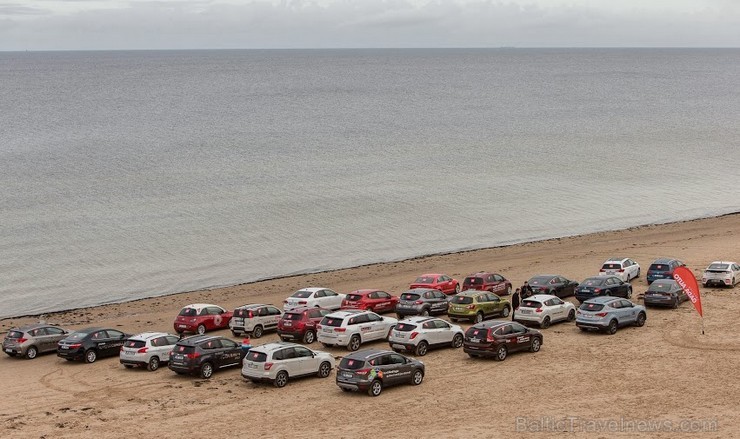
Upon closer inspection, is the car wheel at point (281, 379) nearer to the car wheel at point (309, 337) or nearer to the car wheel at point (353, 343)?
the car wheel at point (353, 343)

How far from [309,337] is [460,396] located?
9.41 m

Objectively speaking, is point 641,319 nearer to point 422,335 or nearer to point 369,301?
point 422,335

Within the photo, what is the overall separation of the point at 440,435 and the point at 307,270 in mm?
34581

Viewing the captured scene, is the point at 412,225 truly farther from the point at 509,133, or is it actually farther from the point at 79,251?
the point at 509,133

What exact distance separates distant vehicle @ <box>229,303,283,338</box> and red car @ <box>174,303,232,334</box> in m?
1.22

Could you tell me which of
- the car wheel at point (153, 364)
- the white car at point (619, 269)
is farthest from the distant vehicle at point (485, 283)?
the car wheel at point (153, 364)

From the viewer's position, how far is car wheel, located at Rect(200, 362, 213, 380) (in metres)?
29.8

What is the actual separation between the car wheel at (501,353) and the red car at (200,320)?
1277 cm

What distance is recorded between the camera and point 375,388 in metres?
27.3

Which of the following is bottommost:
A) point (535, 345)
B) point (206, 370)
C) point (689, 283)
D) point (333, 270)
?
point (333, 270)

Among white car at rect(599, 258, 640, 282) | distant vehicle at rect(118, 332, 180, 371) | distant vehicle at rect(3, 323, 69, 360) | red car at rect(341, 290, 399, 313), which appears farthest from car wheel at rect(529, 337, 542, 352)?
distant vehicle at rect(3, 323, 69, 360)

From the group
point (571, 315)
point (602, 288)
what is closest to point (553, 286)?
point (602, 288)

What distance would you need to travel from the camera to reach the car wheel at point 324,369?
97.1 ft

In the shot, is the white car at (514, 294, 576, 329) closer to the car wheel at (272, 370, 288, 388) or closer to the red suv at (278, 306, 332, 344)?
the red suv at (278, 306, 332, 344)
